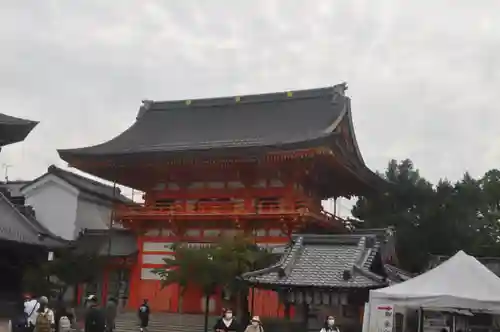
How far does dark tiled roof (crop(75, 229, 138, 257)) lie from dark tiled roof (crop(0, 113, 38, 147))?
1503 cm

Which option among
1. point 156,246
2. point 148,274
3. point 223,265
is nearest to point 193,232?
point 156,246

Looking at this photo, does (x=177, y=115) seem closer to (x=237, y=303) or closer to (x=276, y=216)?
(x=276, y=216)

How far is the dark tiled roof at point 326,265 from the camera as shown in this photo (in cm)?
1877

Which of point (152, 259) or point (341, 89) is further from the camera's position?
point (341, 89)

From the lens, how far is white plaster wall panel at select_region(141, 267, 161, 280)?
100 feet

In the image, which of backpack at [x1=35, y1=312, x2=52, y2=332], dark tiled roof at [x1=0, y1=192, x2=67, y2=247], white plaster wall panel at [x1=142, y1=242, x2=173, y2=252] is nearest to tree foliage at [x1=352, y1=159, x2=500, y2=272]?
white plaster wall panel at [x1=142, y1=242, x2=173, y2=252]

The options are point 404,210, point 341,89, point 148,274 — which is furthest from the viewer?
point 404,210

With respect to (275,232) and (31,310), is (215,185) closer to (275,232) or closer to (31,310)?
(275,232)

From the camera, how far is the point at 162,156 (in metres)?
30.3

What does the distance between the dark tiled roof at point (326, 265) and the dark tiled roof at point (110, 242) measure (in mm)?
12480

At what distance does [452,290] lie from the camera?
46.4 ft

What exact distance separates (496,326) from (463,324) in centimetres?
102

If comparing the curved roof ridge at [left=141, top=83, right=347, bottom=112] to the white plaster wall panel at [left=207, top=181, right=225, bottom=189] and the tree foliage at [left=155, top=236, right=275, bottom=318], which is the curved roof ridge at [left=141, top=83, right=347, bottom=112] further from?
the tree foliage at [left=155, top=236, right=275, bottom=318]

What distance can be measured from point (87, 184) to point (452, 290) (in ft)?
95.6
